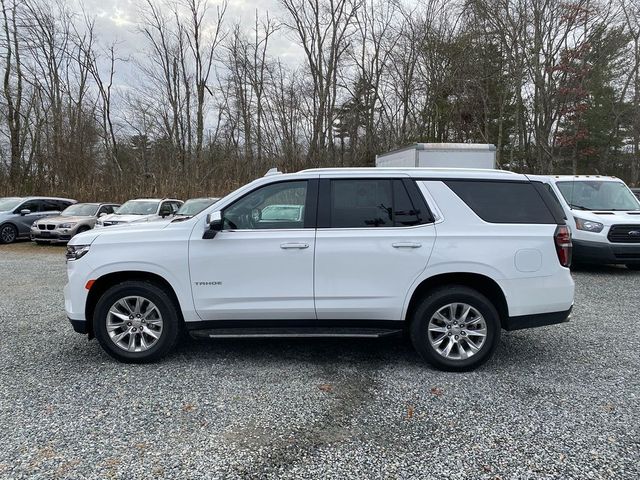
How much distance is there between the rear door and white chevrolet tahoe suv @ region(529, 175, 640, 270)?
512cm

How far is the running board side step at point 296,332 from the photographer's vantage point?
156 inches

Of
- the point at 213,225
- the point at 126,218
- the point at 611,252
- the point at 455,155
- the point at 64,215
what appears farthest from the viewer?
the point at 64,215

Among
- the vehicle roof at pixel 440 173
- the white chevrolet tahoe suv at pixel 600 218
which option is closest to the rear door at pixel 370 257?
the vehicle roof at pixel 440 173

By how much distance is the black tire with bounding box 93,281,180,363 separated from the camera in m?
4.01

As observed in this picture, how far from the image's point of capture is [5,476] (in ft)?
8.14

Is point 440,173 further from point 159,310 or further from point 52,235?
point 52,235

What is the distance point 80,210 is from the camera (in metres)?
15.9

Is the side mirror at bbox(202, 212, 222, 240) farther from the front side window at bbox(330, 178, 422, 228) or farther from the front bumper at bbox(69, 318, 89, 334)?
the front bumper at bbox(69, 318, 89, 334)

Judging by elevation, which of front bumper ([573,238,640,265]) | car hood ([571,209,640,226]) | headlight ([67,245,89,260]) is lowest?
front bumper ([573,238,640,265])

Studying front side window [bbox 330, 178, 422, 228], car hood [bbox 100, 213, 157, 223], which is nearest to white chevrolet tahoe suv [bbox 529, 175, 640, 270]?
front side window [bbox 330, 178, 422, 228]

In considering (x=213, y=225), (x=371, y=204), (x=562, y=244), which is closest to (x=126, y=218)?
(x=213, y=225)

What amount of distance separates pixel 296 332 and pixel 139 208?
12.2m

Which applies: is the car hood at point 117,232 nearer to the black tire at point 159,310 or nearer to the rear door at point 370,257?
the black tire at point 159,310

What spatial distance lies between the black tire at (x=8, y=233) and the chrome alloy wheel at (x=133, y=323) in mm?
14278
